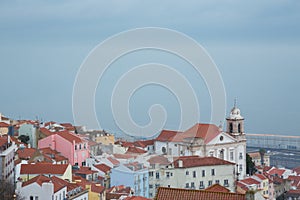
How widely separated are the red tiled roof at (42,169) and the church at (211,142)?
15900mm

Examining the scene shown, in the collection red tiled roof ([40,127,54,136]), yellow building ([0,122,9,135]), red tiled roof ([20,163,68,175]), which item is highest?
yellow building ([0,122,9,135])

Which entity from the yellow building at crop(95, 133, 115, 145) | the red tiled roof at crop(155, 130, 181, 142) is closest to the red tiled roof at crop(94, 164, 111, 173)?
the yellow building at crop(95, 133, 115, 145)

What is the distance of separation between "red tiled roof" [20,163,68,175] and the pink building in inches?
272

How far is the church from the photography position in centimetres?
4247

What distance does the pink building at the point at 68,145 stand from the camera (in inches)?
1326

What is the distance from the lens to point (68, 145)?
111ft

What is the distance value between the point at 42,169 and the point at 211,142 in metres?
19.3

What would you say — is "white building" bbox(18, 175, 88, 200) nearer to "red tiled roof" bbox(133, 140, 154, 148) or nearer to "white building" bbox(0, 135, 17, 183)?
"white building" bbox(0, 135, 17, 183)

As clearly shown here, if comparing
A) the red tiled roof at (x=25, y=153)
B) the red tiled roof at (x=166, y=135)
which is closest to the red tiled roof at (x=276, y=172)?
the red tiled roof at (x=166, y=135)

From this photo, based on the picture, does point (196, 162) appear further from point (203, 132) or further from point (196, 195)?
point (196, 195)

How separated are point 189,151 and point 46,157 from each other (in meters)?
13.3

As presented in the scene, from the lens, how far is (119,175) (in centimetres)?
3225

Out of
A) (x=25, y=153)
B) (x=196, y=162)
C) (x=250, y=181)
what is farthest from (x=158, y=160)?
(x=25, y=153)

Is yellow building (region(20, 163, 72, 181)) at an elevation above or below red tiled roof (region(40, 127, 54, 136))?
below
